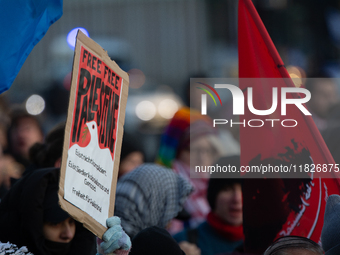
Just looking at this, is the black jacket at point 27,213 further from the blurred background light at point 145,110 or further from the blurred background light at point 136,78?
the blurred background light at point 136,78

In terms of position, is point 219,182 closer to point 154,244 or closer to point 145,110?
point 154,244

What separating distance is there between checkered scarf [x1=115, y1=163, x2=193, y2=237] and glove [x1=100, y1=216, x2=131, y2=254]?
2.93 feet

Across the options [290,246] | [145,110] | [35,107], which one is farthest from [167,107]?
[290,246]

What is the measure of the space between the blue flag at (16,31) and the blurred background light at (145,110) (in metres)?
9.39

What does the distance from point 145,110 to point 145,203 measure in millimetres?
9512

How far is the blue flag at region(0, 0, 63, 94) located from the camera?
2.60 m

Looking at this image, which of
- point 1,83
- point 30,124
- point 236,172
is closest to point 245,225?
point 236,172

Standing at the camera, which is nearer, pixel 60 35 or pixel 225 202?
pixel 225 202

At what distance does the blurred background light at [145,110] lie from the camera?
40.4ft

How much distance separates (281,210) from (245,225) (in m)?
0.20

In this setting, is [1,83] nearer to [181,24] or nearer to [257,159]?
[257,159]

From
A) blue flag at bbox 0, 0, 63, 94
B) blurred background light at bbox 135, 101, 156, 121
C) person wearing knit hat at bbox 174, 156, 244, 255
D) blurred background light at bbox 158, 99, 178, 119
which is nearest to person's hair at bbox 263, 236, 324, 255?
person wearing knit hat at bbox 174, 156, 244, 255

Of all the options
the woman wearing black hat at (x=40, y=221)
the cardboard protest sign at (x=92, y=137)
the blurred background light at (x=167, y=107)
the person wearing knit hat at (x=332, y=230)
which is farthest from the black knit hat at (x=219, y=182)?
the blurred background light at (x=167, y=107)

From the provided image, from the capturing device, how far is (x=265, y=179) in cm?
289
